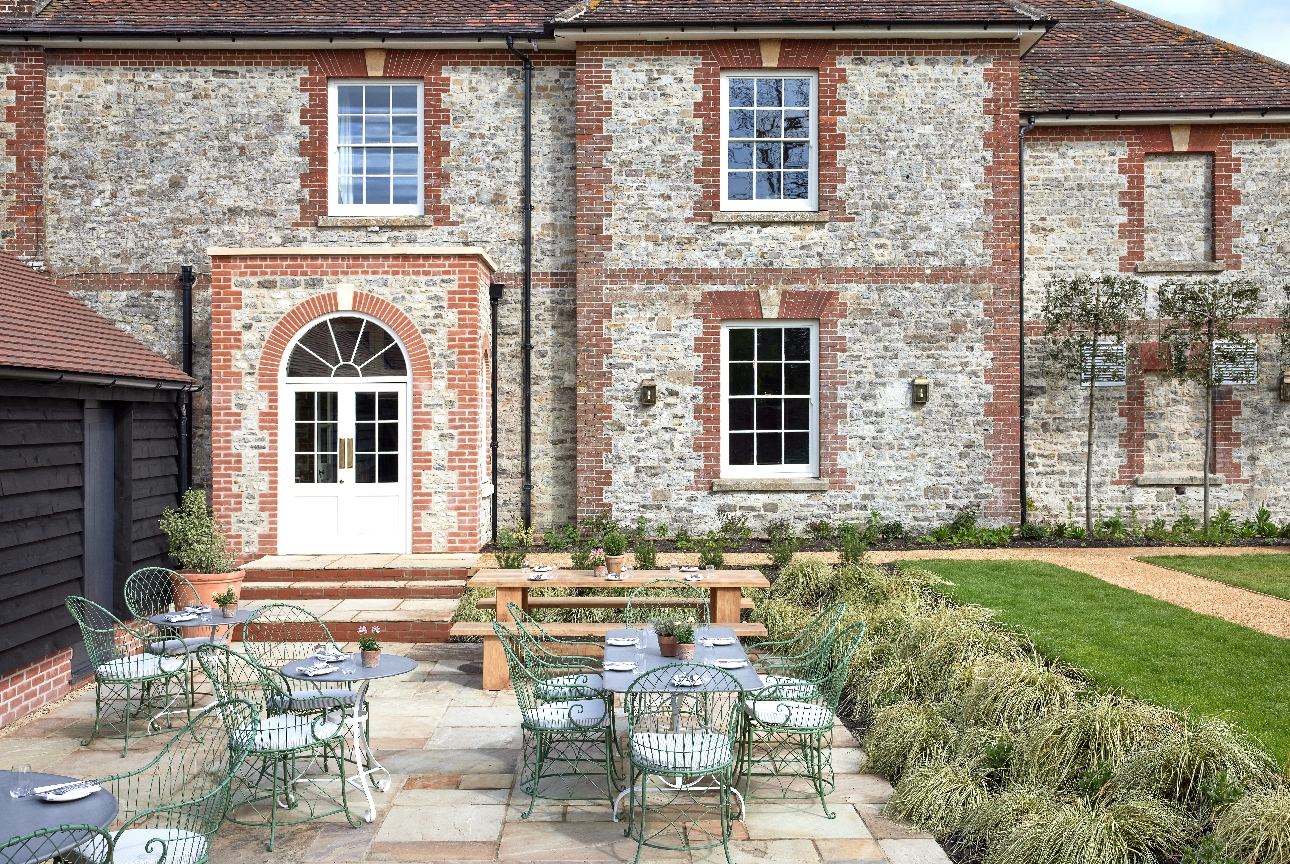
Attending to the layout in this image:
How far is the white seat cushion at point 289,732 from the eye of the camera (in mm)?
4723

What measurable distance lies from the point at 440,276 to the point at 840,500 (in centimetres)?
590

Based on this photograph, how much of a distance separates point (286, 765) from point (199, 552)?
4.95m

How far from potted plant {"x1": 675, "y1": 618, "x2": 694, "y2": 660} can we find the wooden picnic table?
186 cm

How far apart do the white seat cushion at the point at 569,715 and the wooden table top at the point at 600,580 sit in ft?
7.09

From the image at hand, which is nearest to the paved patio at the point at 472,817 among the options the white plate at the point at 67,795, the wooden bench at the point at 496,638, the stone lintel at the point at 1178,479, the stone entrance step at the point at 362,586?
the wooden bench at the point at 496,638

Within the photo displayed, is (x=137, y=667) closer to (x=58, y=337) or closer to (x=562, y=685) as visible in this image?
(x=562, y=685)

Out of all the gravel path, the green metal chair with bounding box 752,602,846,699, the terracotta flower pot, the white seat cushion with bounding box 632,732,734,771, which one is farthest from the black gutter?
the gravel path

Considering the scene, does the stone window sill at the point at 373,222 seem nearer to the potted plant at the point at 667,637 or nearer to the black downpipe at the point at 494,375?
the black downpipe at the point at 494,375

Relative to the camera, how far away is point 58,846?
306 cm

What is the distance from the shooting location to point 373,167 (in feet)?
A: 41.3

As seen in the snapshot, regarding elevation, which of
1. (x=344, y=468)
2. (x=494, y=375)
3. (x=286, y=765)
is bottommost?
(x=286, y=765)

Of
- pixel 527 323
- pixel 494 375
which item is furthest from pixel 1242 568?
pixel 494 375

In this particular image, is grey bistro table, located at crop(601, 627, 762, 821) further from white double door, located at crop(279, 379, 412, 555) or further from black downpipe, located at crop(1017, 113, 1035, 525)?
black downpipe, located at crop(1017, 113, 1035, 525)

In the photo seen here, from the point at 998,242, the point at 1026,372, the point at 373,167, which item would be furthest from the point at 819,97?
the point at 373,167
